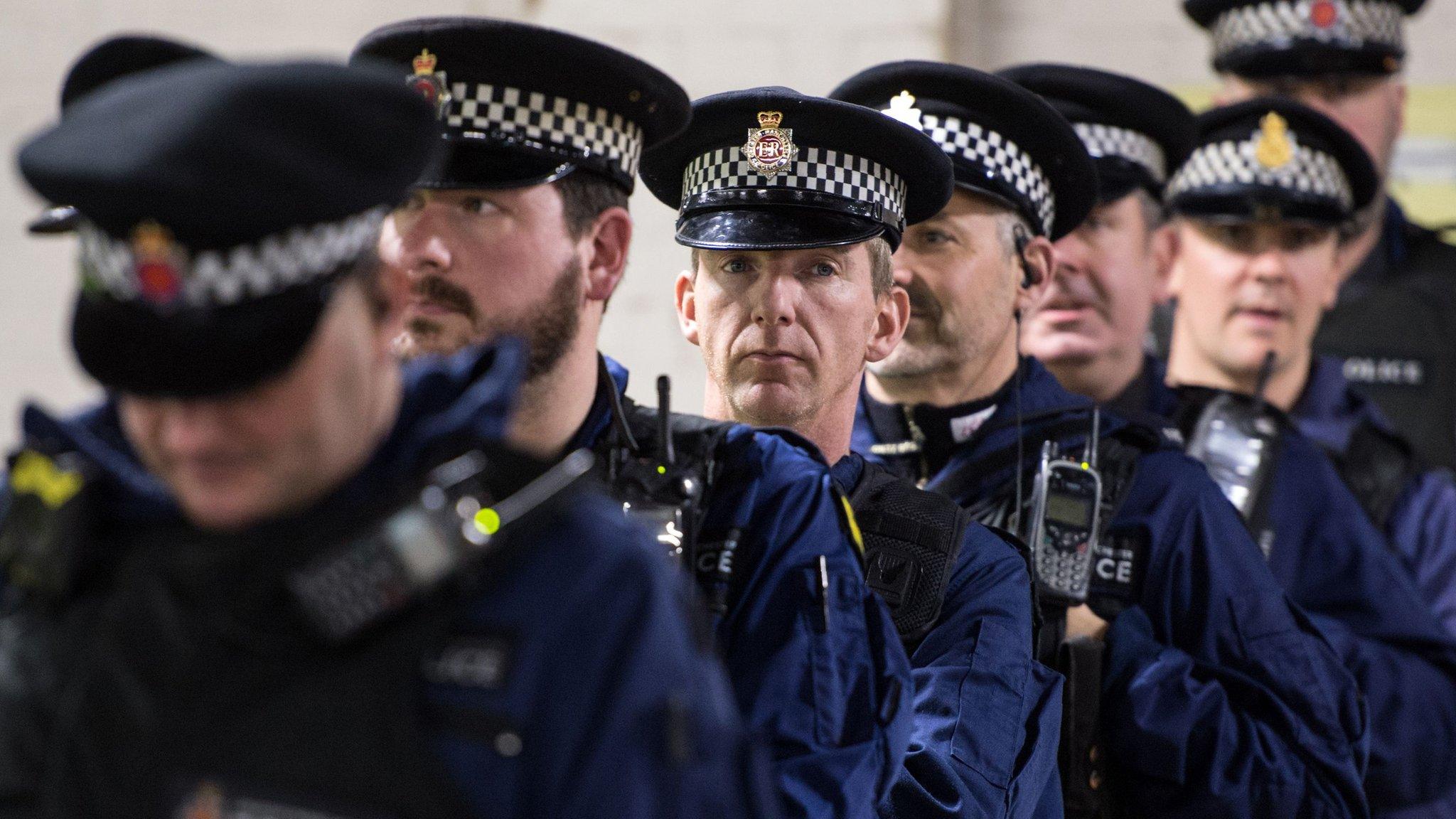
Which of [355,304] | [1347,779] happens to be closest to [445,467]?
[355,304]

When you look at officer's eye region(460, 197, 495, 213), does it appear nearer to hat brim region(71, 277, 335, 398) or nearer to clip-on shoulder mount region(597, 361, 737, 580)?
clip-on shoulder mount region(597, 361, 737, 580)

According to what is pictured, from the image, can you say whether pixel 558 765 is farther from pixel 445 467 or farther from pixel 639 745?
pixel 445 467

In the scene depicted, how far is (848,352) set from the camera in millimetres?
1973

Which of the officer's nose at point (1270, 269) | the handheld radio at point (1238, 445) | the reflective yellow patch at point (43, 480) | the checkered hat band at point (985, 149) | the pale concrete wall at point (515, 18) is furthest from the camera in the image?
the pale concrete wall at point (515, 18)

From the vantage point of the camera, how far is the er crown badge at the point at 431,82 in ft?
5.35

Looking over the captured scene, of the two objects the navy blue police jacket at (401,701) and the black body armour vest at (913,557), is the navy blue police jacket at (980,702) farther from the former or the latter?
the navy blue police jacket at (401,701)

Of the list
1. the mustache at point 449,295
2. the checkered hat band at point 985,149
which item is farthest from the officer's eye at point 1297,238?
the mustache at point 449,295

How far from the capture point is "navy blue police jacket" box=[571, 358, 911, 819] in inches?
58.1

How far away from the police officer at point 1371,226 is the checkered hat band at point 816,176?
1.75m

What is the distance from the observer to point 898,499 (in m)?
1.94

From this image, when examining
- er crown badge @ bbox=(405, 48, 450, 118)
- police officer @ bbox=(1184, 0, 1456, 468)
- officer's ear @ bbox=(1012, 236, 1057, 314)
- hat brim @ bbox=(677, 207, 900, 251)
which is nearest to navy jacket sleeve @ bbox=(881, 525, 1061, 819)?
hat brim @ bbox=(677, 207, 900, 251)

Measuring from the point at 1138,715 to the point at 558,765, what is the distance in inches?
51.5

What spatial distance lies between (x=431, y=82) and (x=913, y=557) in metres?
0.71

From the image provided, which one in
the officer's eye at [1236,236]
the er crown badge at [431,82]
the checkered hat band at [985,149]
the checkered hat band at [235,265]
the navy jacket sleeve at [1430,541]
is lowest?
the navy jacket sleeve at [1430,541]
